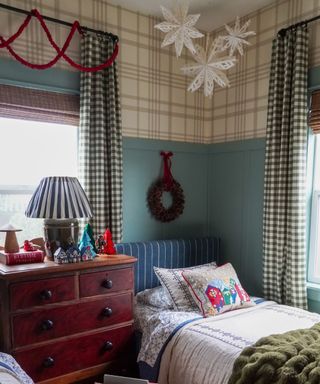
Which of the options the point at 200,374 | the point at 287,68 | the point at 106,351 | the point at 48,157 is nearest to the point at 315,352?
the point at 200,374

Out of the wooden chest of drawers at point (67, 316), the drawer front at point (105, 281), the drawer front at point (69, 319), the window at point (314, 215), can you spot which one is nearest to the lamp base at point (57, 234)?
the wooden chest of drawers at point (67, 316)

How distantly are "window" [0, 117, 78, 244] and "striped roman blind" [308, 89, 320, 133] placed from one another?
1.82 metres

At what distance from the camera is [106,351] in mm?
2336

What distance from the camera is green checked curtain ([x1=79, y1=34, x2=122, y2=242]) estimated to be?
8.98ft

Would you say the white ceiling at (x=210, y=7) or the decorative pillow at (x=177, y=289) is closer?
the decorative pillow at (x=177, y=289)

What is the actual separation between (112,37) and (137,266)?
1.83 meters

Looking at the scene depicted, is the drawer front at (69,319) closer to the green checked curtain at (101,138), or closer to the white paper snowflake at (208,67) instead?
the green checked curtain at (101,138)

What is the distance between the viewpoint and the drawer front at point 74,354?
2049 millimetres

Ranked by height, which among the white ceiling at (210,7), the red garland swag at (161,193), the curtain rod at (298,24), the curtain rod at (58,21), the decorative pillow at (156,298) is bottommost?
the decorative pillow at (156,298)

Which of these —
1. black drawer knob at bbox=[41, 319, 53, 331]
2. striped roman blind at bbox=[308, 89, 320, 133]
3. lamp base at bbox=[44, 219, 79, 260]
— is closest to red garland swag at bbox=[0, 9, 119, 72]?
lamp base at bbox=[44, 219, 79, 260]

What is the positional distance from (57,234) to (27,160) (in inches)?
29.2

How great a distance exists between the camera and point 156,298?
272cm

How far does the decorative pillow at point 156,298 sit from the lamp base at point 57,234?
82 cm

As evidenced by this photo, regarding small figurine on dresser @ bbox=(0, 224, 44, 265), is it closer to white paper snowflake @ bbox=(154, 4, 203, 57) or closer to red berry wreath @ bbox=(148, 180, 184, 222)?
red berry wreath @ bbox=(148, 180, 184, 222)
